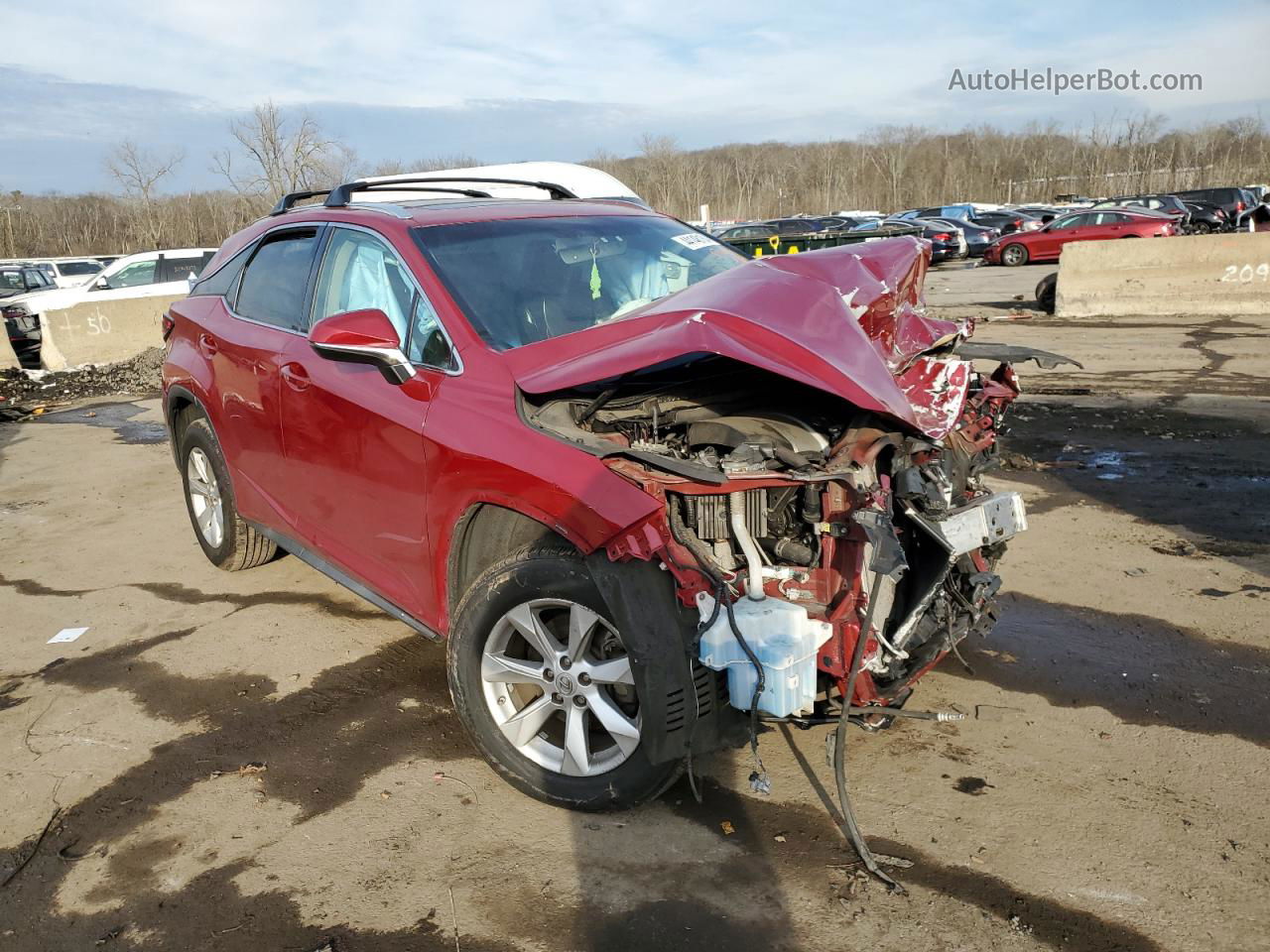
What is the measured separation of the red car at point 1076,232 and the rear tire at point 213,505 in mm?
24824

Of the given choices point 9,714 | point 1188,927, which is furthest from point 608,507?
point 9,714

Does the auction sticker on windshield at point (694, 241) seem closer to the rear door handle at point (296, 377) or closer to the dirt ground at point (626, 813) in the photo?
the rear door handle at point (296, 377)

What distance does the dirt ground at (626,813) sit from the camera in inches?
102

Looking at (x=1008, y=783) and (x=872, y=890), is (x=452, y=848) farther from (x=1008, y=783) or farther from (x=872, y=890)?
(x=1008, y=783)

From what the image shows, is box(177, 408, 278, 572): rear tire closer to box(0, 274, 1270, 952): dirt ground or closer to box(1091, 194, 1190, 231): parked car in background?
box(0, 274, 1270, 952): dirt ground

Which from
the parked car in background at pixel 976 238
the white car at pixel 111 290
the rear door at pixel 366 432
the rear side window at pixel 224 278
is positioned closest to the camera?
the rear door at pixel 366 432

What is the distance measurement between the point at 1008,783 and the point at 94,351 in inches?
629

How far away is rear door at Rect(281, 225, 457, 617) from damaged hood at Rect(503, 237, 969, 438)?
0.48m

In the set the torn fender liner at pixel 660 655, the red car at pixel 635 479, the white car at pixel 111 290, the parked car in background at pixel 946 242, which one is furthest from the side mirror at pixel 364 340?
the parked car in background at pixel 946 242

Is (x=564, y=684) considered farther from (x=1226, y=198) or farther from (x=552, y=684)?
(x=1226, y=198)

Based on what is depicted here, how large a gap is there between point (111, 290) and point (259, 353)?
14.0 m

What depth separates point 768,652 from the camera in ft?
8.55

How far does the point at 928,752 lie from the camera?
333 centimetres

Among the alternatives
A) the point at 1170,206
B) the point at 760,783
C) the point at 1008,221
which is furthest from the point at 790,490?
the point at 1008,221
